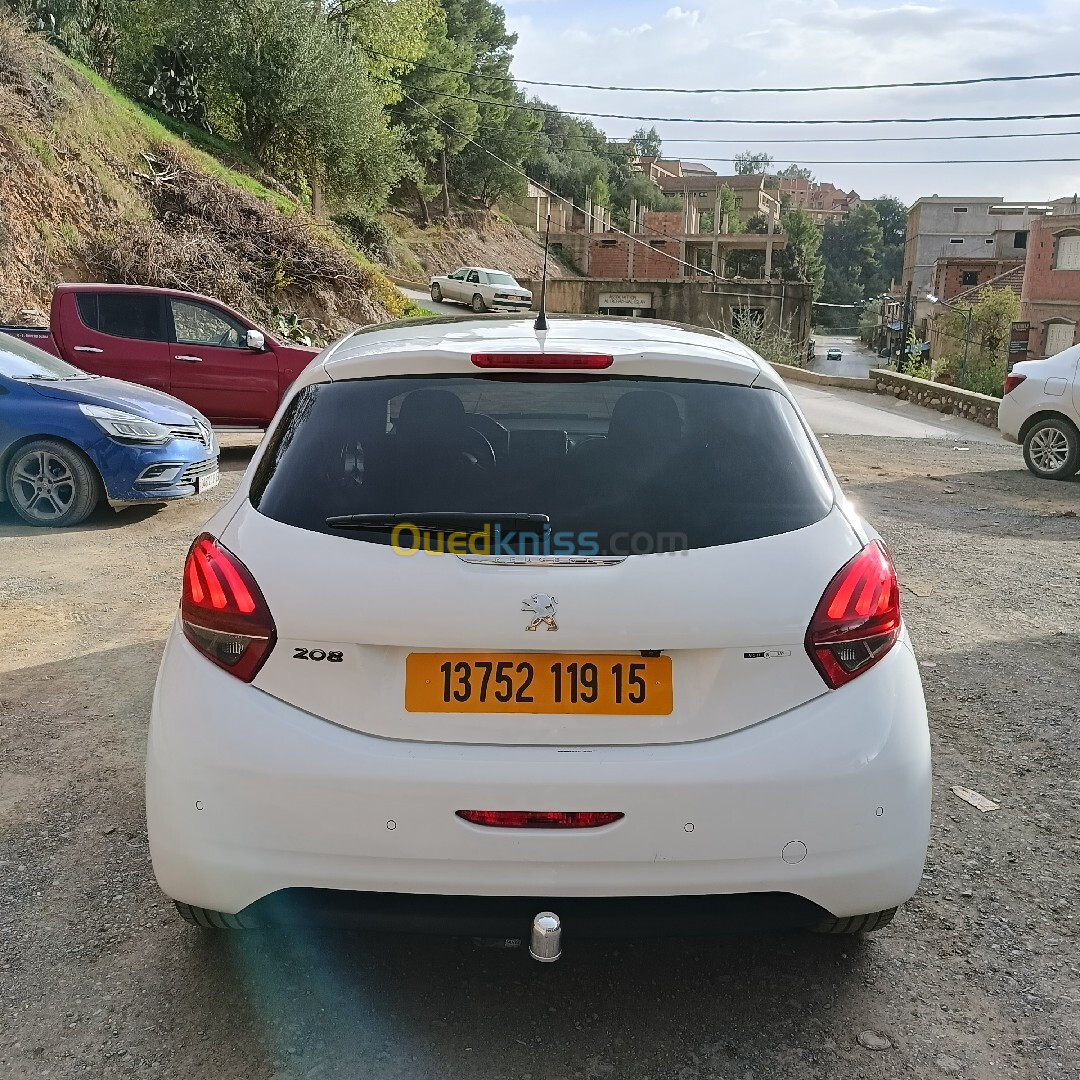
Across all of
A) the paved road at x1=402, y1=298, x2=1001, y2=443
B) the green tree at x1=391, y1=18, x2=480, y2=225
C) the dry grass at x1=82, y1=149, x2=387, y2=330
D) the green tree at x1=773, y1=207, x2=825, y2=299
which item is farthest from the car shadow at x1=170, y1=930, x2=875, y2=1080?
the green tree at x1=773, y1=207, x2=825, y2=299

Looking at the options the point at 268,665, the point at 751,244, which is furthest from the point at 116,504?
the point at 751,244

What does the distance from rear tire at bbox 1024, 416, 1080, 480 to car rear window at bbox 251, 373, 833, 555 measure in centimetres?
1073

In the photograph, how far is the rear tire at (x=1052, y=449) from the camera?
12133 mm

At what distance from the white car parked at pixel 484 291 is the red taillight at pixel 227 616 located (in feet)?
130

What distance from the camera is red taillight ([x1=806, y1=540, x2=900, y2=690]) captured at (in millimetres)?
2365

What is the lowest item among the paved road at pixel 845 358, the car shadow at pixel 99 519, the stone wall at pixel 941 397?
the paved road at pixel 845 358

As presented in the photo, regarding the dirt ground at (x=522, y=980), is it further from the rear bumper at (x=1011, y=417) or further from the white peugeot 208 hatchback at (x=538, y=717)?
the rear bumper at (x=1011, y=417)

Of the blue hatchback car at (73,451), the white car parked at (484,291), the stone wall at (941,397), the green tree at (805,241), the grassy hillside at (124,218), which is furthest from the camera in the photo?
the green tree at (805,241)

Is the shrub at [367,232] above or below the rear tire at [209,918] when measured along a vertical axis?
above

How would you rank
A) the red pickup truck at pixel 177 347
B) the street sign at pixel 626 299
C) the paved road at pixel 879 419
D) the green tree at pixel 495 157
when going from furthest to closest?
the green tree at pixel 495 157 < the street sign at pixel 626 299 < the paved road at pixel 879 419 < the red pickup truck at pixel 177 347

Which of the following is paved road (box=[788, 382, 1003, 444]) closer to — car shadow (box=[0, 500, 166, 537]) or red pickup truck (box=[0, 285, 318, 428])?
red pickup truck (box=[0, 285, 318, 428])

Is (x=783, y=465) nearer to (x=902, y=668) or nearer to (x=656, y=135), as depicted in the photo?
(x=902, y=668)

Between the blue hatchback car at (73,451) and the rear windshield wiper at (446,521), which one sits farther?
the blue hatchback car at (73,451)

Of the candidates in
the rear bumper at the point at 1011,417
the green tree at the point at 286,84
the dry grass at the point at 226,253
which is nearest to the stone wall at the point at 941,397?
the rear bumper at the point at 1011,417
